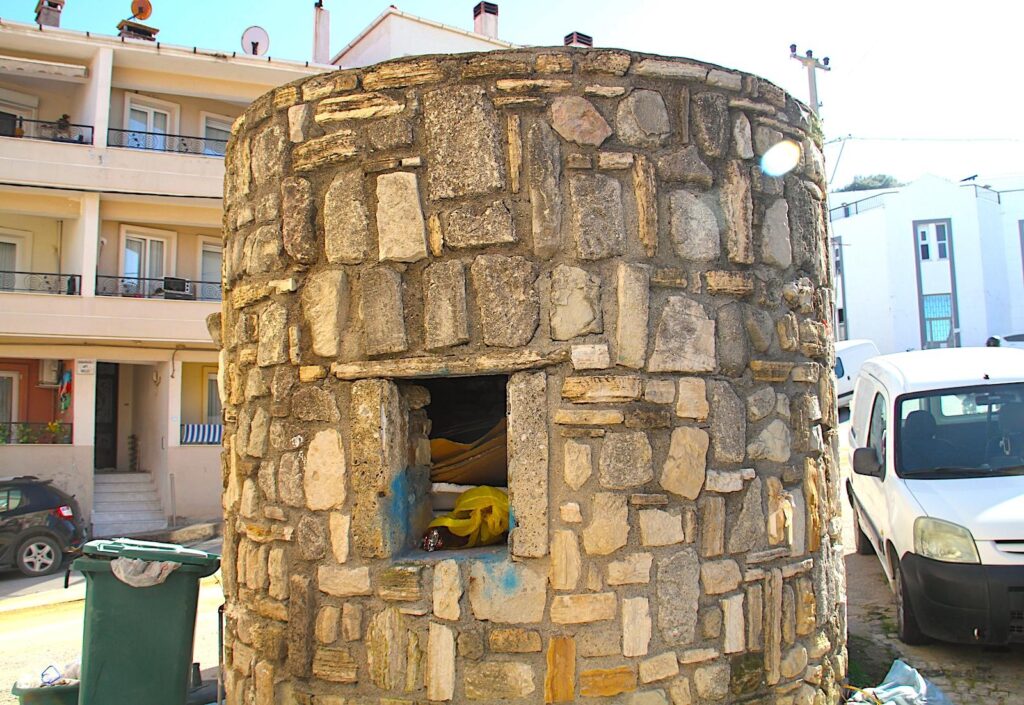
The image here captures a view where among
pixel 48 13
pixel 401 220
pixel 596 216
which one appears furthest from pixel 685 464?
→ pixel 48 13

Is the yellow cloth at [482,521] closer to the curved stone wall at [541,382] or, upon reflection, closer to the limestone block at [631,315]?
the curved stone wall at [541,382]

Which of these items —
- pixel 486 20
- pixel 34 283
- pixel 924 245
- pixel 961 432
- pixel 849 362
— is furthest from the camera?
pixel 924 245

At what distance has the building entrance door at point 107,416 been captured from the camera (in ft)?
56.6

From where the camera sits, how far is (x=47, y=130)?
15688 mm

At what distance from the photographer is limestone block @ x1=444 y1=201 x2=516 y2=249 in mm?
3562

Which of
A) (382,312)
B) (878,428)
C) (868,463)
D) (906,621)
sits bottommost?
(906,621)

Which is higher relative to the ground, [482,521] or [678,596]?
[482,521]

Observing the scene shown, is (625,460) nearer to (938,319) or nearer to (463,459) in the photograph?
(463,459)

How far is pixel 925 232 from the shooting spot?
2664 centimetres

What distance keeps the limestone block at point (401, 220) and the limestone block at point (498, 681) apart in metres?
1.71

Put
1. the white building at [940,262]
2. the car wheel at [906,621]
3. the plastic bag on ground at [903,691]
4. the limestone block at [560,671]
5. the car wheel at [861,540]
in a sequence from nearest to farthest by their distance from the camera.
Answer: the limestone block at [560,671] → the plastic bag on ground at [903,691] → the car wheel at [906,621] → the car wheel at [861,540] → the white building at [940,262]

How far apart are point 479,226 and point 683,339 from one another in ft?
3.21

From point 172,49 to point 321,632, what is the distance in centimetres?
1435

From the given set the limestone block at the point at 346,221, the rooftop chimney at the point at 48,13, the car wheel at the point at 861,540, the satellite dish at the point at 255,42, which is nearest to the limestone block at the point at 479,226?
the limestone block at the point at 346,221
